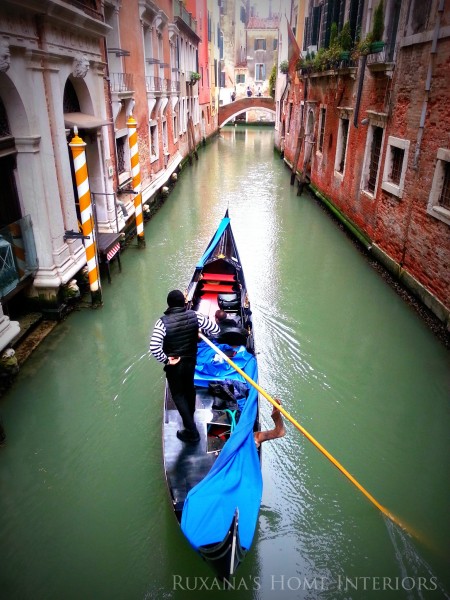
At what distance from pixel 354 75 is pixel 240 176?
19.6ft

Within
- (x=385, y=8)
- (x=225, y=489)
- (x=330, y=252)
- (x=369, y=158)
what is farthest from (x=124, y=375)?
(x=385, y=8)

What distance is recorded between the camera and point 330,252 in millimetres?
7207

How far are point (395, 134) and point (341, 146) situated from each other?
9.76 ft

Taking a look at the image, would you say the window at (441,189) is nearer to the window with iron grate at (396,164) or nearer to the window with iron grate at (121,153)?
the window with iron grate at (396,164)

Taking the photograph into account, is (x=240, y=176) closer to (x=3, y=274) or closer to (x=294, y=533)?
(x=3, y=274)

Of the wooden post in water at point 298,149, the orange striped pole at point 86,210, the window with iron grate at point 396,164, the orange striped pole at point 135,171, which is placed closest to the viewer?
the orange striped pole at point 86,210

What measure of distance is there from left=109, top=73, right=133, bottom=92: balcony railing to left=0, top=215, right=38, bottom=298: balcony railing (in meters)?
3.30

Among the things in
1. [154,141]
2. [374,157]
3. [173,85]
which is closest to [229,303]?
[374,157]

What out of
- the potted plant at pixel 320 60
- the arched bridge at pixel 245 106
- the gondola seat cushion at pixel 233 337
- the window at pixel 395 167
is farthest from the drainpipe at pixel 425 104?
the arched bridge at pixel 245 106

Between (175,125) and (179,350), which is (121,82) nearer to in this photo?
(179,350)

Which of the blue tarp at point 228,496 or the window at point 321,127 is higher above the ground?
the window at point 321,127

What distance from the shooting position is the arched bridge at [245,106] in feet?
78.3

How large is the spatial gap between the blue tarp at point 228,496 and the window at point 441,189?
3435 mm

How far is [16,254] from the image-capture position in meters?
4.27
